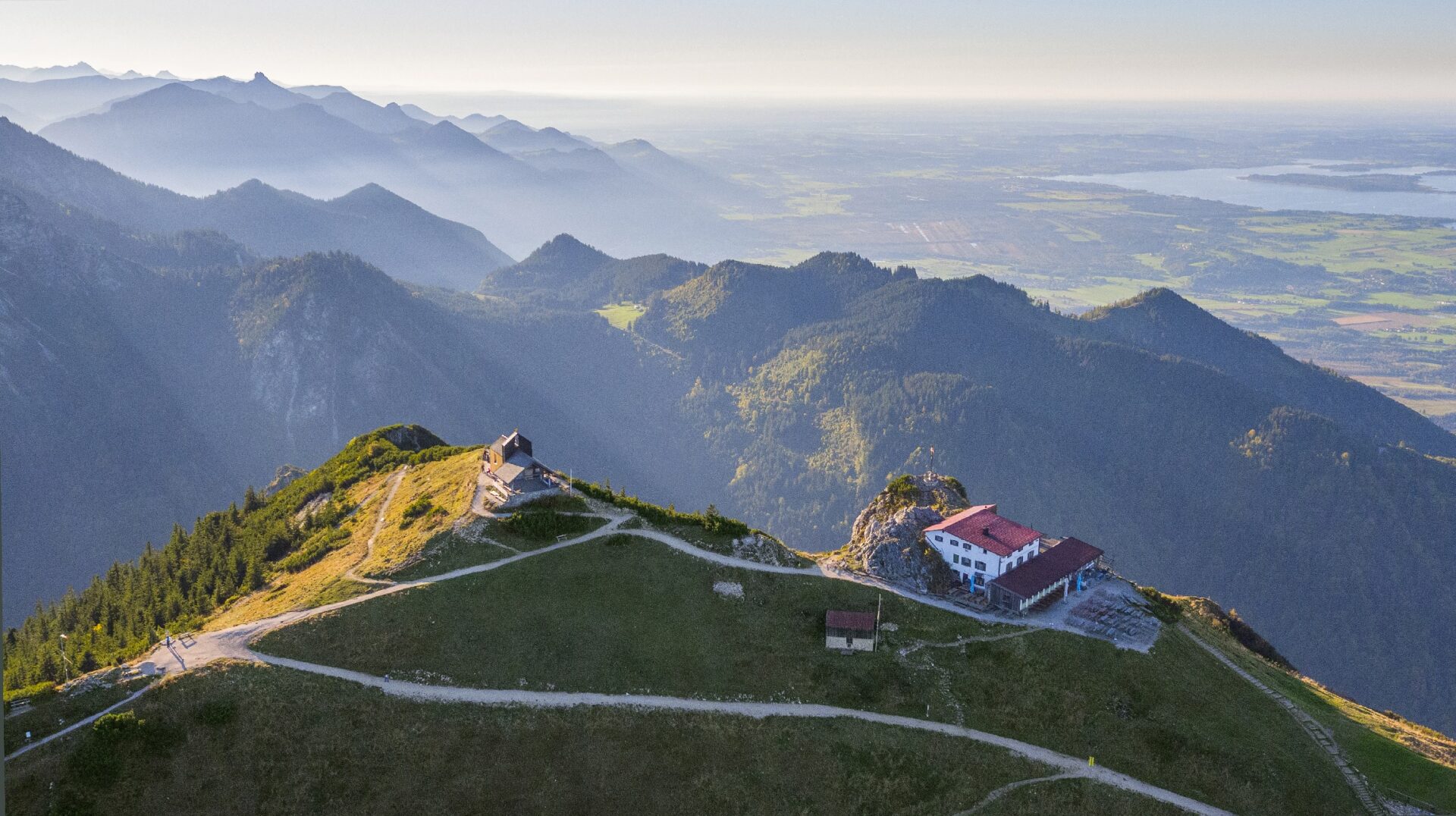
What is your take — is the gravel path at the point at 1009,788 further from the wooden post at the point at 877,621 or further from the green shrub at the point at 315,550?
the green shrub at the point at 315,550

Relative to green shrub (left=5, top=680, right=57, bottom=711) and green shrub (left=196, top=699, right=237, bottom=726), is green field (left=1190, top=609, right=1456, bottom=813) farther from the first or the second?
green shrub (left=5, top=680, right=57, bottom=711)

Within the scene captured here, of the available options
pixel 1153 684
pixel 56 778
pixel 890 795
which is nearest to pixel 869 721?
pixel 890 795

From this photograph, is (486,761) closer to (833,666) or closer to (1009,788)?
(833,666)

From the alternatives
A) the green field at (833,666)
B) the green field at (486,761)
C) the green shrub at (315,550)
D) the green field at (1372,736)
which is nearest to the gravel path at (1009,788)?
the green field at (486,761)

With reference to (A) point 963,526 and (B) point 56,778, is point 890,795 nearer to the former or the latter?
(A) point 963,526

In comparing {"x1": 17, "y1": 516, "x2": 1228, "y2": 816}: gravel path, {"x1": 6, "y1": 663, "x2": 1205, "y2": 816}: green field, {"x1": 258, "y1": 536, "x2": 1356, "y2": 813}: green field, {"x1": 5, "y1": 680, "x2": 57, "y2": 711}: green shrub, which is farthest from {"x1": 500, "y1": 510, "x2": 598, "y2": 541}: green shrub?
{"x1": 5, "y1": 680, "x2": 57, "y2": 711}: green shrub
